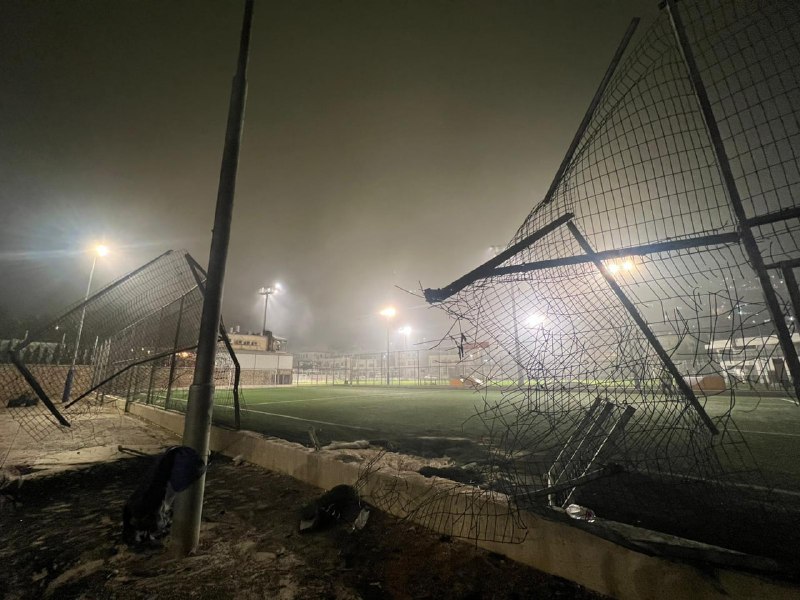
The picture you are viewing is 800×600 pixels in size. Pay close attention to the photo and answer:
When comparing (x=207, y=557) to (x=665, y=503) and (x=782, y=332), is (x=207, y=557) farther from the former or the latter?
(x=782, y=332)

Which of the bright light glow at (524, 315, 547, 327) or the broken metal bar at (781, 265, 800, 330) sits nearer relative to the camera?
the broken metal bar at (781, 265, 800, 330)

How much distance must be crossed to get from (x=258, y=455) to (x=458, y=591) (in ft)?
12.7

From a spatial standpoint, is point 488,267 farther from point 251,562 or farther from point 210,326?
point 251,562

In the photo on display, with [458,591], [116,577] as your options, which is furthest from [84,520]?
[458,591]

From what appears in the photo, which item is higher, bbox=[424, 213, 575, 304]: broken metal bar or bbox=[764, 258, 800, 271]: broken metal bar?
bbox=[424, 213, 575, 304]: broken metal bar

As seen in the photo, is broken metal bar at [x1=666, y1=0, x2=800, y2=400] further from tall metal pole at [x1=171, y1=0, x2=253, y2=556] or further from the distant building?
the distant building

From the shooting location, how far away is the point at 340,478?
375 centimetres

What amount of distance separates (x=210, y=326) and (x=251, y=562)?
190 cm

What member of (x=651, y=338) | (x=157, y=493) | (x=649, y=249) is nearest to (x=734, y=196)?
(x=649, y=249)

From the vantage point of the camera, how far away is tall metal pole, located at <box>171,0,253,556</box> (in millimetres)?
2588

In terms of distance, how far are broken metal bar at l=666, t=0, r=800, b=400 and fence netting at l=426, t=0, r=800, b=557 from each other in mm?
44

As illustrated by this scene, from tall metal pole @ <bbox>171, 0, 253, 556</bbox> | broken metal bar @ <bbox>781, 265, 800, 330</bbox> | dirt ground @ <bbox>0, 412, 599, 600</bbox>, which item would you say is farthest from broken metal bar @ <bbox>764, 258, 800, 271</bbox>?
tall metal pole @ <bbox>171, 0, 253, 556</bbox>

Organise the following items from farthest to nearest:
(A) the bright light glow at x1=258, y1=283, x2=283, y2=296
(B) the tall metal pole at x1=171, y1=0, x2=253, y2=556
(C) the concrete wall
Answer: (A) the bright light glow at x1=258, y1=283, x2=283, y2=296 < (B) the tall metal pole at x1=171, y1=0, x2=253, y2=556 < (C) the concrete wall

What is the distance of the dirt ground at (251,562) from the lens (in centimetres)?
209
